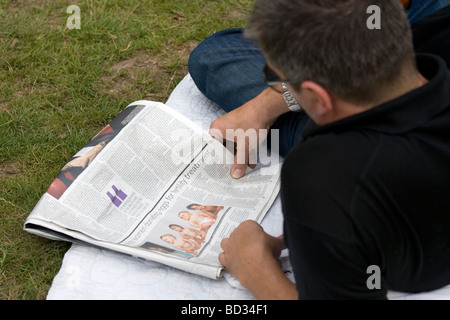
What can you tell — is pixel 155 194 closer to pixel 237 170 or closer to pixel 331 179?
pixel 237 170

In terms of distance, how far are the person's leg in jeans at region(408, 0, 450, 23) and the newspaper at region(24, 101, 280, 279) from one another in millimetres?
699

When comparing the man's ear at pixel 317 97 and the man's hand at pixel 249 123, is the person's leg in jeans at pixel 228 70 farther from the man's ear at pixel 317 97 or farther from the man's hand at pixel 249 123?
the man's ear at pixel 317 97

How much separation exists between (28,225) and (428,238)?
43.6 inches

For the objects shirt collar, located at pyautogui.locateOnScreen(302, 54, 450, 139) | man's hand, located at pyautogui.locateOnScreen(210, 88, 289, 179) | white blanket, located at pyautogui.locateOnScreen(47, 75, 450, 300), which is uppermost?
shirt collar, located at pyautogui.locateOnScreen(302, 54, 450, 139)

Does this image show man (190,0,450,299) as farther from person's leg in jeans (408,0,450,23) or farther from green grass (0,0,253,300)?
green grass (0,0,253,300)

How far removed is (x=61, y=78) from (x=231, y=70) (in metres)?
0.77

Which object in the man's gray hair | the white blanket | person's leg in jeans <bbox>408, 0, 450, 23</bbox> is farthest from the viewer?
person's leg in jeans <bbox>408, 0, 450, 23</bbox>

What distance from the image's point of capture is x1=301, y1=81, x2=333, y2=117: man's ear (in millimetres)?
992

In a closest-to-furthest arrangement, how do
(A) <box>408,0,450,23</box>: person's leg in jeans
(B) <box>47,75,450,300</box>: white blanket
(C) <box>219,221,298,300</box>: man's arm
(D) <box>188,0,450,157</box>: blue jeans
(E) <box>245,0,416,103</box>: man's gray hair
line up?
(E) <box>245,0,416,103</box>: man's gray hair, (C) <box>219,221,298,300</box>: man's arm, (B) <box>47,75,450,300</box>: white blanket, (A) <box>408,0,450,23</box>: person's leg in jeans, (D) <box>188,0,450,157</box>: blue jeans

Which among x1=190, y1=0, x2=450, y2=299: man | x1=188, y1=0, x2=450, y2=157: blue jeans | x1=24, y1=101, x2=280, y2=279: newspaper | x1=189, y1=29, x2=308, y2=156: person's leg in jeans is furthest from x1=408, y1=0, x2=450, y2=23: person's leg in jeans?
x1=190, y1=0, x2=450, y2=299: man

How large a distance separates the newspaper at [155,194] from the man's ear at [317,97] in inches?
24.2

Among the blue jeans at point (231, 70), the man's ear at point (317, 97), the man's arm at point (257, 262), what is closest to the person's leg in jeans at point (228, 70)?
the blue jeans at point (231, 70)

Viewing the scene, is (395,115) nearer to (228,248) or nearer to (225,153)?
(228,248)
